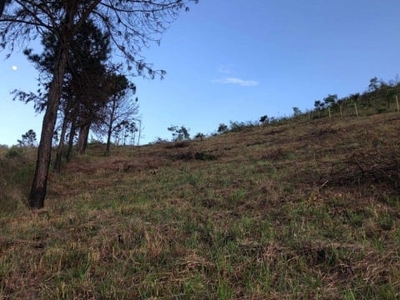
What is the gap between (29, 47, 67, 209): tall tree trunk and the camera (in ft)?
30.4

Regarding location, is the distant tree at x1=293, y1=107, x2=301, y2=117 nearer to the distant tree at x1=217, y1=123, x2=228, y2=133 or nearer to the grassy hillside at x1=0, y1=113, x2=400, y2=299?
the distant tree at x1=217, y1=123, x2=228, y2=133

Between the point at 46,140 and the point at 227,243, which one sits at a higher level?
the point at 46,140

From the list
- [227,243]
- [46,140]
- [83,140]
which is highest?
[83,140]

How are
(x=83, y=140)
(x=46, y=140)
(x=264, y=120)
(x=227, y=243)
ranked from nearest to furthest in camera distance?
1. (x=227, y=243)
2. (x=46, y=140)
3. (x=83, y=140)
4. (x=264, y=120)

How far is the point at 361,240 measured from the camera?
166 inches

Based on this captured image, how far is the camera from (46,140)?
9.63 m

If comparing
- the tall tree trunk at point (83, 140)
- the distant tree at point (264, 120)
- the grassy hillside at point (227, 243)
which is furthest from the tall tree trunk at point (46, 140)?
the distant tree at point (264, 120)

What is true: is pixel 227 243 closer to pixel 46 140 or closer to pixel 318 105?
pixel 46 140

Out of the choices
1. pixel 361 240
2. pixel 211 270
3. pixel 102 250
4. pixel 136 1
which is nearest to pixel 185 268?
pixel 211 270

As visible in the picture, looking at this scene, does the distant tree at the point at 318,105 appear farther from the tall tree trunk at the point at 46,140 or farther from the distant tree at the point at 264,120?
the tall tree trunk at the point at 46,140

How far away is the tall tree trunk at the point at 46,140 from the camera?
926 cm

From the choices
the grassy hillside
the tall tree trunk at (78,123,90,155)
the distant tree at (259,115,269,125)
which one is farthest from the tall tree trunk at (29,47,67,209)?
Result: the distant tree at (259,115,269,125)

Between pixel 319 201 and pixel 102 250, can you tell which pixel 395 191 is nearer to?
pixel 319 201

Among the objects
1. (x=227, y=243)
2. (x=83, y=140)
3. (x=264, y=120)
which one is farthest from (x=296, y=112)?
(x=227, y=243)
